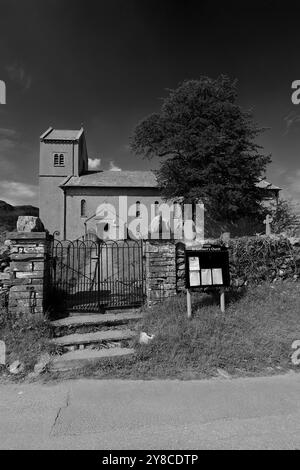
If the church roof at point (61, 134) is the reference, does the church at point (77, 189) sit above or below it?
below

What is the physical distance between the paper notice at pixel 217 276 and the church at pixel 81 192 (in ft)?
87.4

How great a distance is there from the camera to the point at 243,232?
2773 centimetres

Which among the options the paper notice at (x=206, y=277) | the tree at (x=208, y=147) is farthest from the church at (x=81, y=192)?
the paper notice at (x=206, y=277)

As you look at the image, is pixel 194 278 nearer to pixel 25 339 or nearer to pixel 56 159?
pixel 25 339

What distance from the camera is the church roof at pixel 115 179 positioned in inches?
1451

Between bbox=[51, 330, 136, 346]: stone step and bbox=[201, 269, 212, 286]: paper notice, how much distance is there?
1.63 metres

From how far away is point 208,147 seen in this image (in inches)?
819

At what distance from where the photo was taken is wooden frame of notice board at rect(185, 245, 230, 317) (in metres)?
5.77

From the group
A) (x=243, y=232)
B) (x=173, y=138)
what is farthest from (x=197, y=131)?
(x=243, y=232)

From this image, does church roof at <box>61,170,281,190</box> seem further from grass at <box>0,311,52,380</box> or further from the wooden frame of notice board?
grass at <box>0,311,52,380</box>

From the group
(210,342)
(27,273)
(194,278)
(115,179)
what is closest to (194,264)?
(194,278)

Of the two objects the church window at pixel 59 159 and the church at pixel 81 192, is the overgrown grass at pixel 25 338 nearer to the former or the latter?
the church at pixel 81 192

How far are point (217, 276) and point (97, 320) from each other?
247cm

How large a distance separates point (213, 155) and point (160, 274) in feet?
55.3
